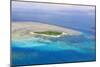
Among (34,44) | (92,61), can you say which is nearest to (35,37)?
(34,44)

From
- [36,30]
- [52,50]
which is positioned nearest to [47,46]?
[52,50]

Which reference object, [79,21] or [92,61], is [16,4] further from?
[92,61]

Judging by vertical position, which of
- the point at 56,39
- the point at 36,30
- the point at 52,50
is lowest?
the point at 52,50

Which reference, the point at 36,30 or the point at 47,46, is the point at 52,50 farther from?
the point at 36,30

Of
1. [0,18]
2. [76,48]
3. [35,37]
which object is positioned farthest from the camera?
[76,48]

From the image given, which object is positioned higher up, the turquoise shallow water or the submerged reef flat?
the submerged reef flat

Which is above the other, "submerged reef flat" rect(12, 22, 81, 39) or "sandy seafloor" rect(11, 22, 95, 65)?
"submerged reef flat" rect(12, 22, 81, 39)
